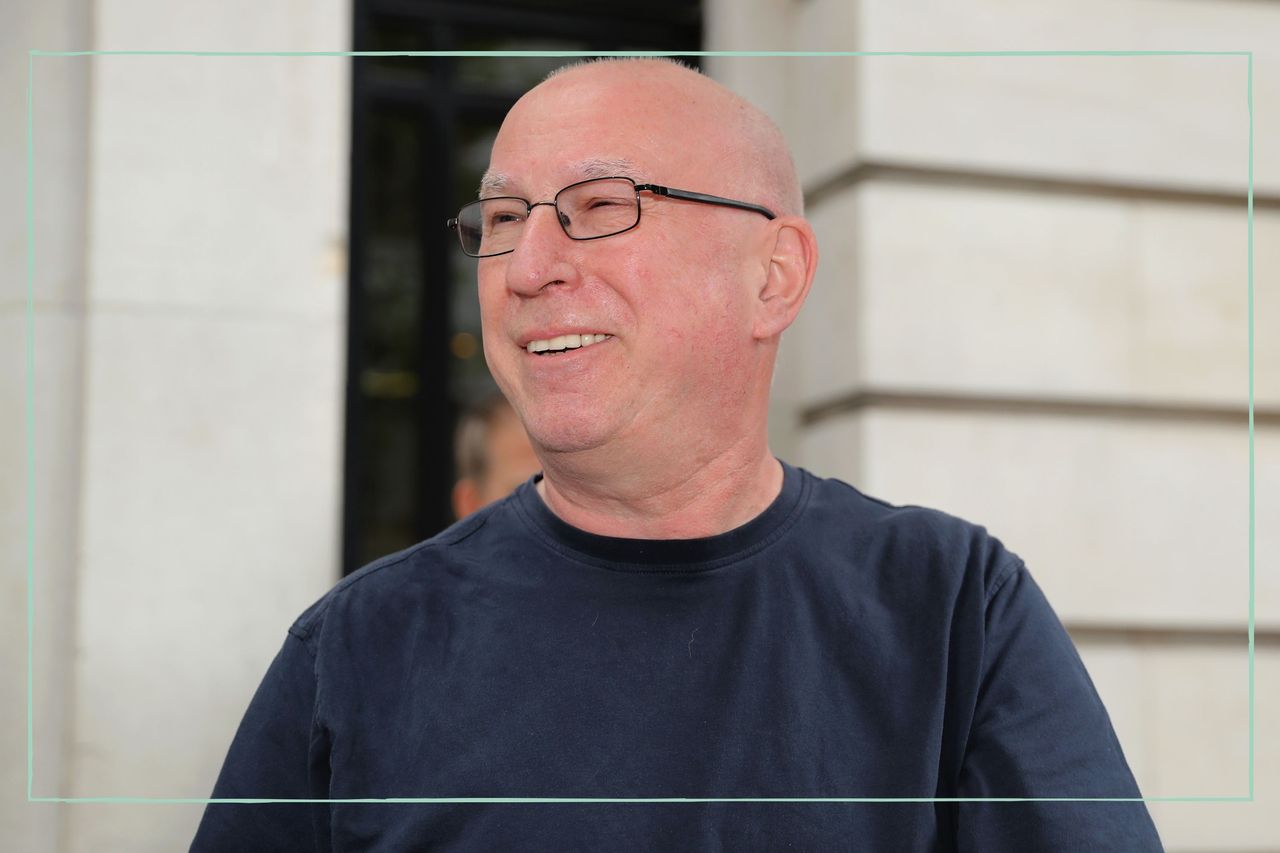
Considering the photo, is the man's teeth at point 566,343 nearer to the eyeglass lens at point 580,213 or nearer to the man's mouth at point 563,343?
the man's mouth at point 563,343

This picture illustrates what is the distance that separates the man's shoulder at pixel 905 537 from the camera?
2.04m

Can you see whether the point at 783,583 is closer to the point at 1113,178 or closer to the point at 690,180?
the point at 690,180

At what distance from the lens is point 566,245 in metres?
1.96

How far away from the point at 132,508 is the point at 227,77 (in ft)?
2.69

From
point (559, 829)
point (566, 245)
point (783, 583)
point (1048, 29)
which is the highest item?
point (1048, 29)

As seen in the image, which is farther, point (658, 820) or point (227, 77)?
point (227, 77)

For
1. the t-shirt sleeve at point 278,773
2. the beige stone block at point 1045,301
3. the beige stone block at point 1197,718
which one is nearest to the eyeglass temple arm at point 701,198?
the beige stone block at point 1045,301

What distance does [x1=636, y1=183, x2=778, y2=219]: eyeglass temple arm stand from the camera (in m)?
1.99

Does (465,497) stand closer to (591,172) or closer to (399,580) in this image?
(399,580)

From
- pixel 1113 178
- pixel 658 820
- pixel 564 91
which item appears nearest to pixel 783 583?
pixel 658 820

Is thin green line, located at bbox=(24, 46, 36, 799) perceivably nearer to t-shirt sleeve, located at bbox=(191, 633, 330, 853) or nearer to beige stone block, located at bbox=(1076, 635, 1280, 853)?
t-shirt sleeve, located at bbox=(191, 633, 330, 853)

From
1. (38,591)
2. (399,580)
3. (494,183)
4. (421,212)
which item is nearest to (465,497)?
(399,580)

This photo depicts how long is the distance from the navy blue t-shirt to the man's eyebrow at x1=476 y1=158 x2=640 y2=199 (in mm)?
602

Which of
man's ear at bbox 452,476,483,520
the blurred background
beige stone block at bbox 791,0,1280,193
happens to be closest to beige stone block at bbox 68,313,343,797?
the blurred background
